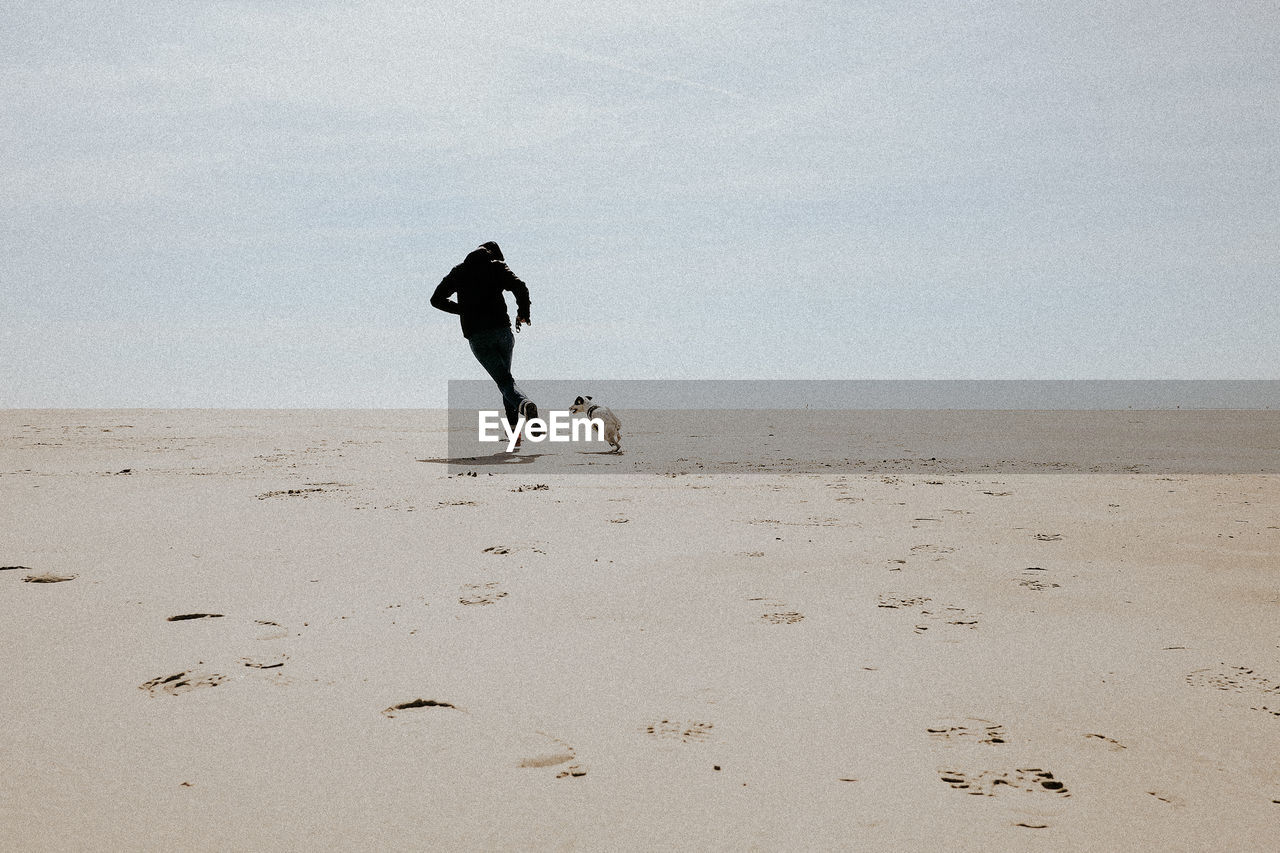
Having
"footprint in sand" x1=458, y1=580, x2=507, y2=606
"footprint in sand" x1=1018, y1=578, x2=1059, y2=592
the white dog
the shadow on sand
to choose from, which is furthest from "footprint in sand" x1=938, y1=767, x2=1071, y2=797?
the white dog

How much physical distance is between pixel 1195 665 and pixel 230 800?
2.45m

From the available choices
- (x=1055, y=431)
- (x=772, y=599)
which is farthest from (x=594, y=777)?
(x=1055, y=431)

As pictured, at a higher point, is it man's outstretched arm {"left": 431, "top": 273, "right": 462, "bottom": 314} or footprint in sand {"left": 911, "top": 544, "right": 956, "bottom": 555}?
man's outstretched arm {"left": 431, "top": 273, "right": 462, "bottom": 314}

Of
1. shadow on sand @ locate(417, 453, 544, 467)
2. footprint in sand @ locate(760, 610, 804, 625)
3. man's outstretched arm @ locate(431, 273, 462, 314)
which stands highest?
man's outstretched arm @ locate(431, 273, 462, 314)

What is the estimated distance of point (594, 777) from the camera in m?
1.67

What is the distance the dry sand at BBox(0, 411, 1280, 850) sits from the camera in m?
1.53

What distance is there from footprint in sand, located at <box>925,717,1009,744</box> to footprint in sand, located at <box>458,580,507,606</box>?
1522 mm

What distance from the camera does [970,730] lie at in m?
1.89

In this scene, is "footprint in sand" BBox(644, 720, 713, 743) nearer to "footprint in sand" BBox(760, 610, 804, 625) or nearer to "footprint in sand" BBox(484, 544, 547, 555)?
"footprint in sand" BBox(760, 610, 804, 625)

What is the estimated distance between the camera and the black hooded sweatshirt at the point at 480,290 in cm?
870

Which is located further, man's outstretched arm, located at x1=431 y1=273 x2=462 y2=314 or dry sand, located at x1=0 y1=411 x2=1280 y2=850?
man's outstretched arm, located at x1=431 y1=273 x2=462 y2=314

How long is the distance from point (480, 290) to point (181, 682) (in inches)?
274

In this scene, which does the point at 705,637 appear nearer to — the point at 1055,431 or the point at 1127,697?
the point at 1127,697

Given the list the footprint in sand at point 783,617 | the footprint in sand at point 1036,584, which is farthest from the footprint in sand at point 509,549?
the footprint in sand at point 1036,584
